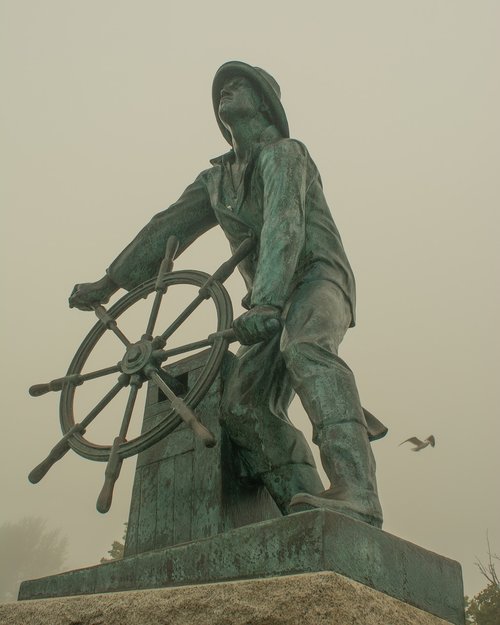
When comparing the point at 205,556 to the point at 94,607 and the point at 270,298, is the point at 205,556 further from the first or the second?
the point at 270,298

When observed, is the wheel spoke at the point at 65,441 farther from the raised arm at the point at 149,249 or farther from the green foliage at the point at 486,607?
the green foliage at the point at 486,607

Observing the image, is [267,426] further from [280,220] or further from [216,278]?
[280,220]

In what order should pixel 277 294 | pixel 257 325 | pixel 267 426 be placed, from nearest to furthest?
pixel 257 325, pixel 277 294, pixel 267 426

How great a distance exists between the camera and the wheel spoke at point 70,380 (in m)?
3.23

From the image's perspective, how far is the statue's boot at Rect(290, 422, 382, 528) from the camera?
2.07 metres

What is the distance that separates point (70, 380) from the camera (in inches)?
131

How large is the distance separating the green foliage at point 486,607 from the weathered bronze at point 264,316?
665 cm

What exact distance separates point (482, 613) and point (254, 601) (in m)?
7.66

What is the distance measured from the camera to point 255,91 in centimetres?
350

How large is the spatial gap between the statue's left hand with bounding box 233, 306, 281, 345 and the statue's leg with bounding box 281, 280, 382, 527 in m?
0.12

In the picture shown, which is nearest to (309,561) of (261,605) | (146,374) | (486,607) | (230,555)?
(261,605)

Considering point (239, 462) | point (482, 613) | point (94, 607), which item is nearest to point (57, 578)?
point (94, 607)

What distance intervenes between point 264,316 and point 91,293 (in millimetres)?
1505

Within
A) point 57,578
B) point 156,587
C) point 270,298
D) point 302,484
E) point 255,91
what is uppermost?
point 255,91
